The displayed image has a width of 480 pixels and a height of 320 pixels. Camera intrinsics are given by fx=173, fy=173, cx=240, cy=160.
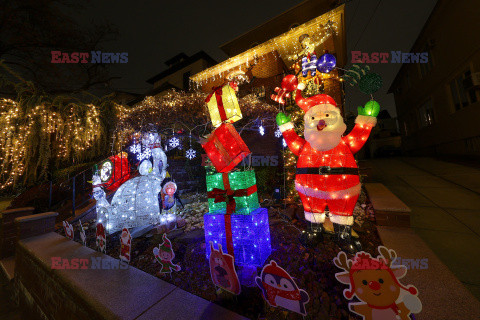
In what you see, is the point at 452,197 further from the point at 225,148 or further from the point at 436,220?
the point at 225,148

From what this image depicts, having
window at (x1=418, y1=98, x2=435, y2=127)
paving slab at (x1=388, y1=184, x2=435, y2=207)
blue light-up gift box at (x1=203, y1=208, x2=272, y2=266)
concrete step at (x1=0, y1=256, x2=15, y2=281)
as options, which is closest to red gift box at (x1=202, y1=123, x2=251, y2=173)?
blue light-up gift box at (x1=203, y1=208, x2=272, y2=266)

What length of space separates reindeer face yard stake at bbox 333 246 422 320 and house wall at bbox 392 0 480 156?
12374mm

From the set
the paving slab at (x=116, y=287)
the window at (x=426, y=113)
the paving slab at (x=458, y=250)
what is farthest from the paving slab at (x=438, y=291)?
the window at (x=426, y=113)

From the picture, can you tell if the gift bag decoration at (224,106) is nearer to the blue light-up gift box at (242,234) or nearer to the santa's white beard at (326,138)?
the santa's white beard at (326,138)

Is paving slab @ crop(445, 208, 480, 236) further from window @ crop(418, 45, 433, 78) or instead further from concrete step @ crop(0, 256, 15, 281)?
window @ crop(418, 45, 433, 78)

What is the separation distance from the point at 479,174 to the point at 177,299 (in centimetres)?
933

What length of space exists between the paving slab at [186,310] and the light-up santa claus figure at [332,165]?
5.88 ft

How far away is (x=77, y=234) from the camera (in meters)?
4.55

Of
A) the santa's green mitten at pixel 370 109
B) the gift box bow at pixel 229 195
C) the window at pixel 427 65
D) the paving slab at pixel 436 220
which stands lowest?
the paving slab at pixel 436 220

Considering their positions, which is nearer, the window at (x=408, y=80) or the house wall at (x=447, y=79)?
the house wall at (x=447, y=79)

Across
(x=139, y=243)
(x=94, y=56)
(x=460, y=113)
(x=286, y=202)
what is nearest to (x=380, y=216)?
(x=286, y=202)

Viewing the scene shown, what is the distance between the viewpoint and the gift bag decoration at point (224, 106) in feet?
8.61

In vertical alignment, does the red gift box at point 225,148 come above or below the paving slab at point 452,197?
above

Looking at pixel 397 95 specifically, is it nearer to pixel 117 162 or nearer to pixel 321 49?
pixel 321 49
